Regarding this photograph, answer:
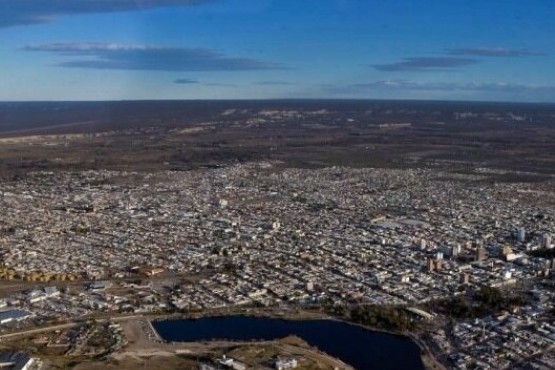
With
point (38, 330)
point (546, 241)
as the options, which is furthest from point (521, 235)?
point (38, 330)

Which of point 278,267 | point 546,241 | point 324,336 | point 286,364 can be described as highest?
point 546,241

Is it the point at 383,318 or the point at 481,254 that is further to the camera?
the point at 481,254

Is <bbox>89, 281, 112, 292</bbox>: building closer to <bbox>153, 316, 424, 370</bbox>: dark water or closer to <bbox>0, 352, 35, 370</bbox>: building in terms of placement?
<bbox>153, 316, 424, 370</bbox>: dark water

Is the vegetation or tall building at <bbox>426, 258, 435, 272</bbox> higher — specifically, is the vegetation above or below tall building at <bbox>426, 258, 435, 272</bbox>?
below

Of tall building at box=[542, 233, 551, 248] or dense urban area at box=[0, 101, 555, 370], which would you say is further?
tall building at box=[542, 233, 551, 248]

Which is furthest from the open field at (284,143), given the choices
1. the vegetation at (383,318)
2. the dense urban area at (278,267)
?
the vegetation at (383,318)

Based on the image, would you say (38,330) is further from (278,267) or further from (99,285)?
(278,267)

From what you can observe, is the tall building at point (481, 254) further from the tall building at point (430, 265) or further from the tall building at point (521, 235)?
the tall building at point (521, 235)

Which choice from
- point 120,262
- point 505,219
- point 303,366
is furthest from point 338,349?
point 505,219

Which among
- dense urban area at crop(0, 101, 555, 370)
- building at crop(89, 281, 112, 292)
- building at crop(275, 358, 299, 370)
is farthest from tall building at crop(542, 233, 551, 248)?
building at crop(89, 281, 112, 292)
